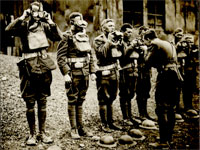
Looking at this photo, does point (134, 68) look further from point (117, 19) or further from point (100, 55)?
point (117, 19)

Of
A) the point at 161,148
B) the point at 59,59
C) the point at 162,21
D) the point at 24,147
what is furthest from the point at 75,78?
the point at 162,21

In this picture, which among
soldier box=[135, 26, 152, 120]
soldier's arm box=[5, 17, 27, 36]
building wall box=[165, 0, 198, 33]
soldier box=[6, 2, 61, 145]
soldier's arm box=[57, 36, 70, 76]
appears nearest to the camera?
soldier's arm box=[5, 17, 27, 36]

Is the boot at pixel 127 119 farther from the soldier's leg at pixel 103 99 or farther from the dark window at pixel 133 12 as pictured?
the dark window at pixel 133 12

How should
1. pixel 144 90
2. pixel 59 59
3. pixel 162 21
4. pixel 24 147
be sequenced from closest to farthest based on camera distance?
1. pixel 24 147
2. pixel 59 59
3. pixel 144 90
4. pixel 162 21

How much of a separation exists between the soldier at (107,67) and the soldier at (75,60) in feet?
1.70

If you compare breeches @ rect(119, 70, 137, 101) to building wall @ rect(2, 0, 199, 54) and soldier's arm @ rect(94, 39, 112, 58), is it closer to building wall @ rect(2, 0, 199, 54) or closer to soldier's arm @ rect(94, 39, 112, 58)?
soldier's arm @ rect(94, 39, 112, 58)

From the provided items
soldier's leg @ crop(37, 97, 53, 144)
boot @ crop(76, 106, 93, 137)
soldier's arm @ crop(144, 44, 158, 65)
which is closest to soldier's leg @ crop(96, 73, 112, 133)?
boot @ crop(76, 106, 93, 137)

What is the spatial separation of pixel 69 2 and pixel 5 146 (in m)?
6.04

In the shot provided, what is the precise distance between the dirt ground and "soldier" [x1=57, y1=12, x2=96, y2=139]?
1.21 feet

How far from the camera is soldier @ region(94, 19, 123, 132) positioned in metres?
5.47

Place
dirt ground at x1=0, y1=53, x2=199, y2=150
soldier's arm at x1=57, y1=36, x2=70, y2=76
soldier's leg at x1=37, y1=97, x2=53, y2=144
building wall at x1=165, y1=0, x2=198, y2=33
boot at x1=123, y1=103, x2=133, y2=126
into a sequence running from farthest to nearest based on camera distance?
building wall at x1=165, y1=0, x2=198, y2=33 → boot at x1=123, y1=103, x2=133, y2=126 → soldier's arm at x1=57, y1=36, x2=70, y2=76 → dirt ground at x1=0, y1=53, x2=199, y2=150 → soldier's leg at x1=37, y1=97, x2=53, y2=144

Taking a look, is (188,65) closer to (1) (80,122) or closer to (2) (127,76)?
(2) (127,76)

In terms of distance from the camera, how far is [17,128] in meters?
5.21

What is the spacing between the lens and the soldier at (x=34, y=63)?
455 cm
